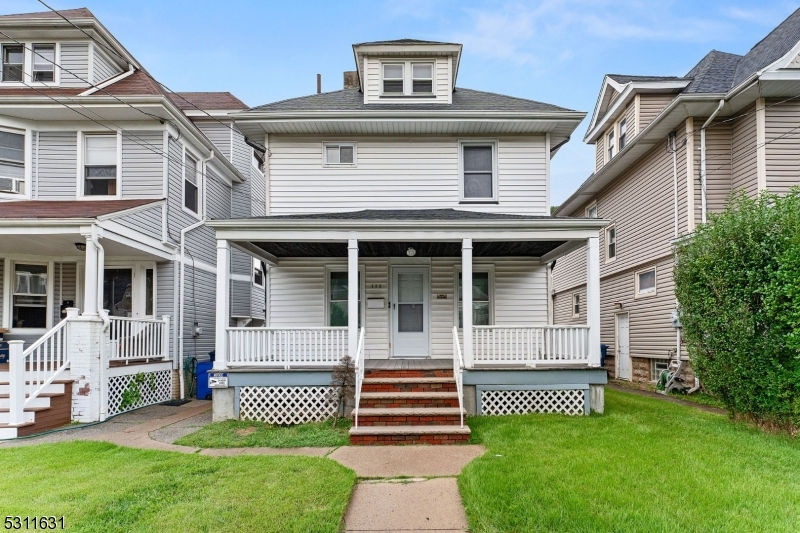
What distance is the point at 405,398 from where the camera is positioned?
6.94 meters

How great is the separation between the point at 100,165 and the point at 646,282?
Answer: 46.4ft

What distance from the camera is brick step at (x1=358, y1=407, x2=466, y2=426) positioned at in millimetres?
6484

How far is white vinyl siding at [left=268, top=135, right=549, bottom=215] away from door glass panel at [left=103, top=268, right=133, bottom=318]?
3.89 m

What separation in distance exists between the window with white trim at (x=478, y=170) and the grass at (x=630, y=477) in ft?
16.2

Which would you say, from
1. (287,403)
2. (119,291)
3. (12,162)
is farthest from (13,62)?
(287,403)

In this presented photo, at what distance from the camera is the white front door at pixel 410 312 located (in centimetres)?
947

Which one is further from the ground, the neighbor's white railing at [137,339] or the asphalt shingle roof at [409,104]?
the asphalt shingle roof at [409,104]

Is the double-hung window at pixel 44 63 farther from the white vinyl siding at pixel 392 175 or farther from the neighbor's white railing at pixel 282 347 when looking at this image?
the neighbor's white railing at pixel 282 347

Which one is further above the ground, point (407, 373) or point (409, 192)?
point (409, 192)

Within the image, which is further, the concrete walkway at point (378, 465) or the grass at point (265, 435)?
the grass at point (265, 435)

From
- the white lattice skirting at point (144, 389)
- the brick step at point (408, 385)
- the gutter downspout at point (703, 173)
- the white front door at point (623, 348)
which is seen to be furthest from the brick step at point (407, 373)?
the white front door at point (623, 348)

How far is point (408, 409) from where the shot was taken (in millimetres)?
6730

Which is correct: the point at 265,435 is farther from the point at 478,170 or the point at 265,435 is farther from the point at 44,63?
the point at 44,63

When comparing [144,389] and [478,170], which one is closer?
[144,389]
